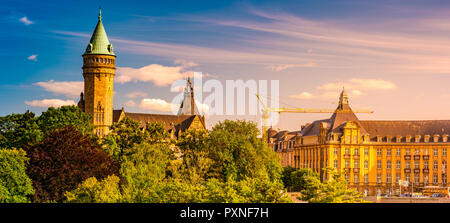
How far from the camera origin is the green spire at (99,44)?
566 ft

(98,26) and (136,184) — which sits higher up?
(98,26)

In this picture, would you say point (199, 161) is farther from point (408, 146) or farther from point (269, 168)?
point (408, 146)

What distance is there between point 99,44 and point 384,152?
70.2 meters

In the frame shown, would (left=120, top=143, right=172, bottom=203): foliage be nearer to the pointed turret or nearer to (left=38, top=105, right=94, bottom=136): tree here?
(left=38, top=105, right=94, bottom=136): tree

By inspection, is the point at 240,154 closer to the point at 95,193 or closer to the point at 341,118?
the point at 95,193

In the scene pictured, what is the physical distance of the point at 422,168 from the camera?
183125 millimetres

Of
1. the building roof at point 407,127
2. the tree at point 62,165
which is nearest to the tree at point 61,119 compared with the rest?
the tree at point 62,165

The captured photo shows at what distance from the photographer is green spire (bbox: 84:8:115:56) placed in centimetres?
17265

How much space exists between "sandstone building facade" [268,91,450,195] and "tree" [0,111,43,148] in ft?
257

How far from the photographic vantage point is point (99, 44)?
6811 inches

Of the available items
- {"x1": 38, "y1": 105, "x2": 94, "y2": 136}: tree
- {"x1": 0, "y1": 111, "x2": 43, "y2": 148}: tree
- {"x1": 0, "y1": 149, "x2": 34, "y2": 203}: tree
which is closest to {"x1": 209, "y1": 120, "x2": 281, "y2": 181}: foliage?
{"x1": 38, "y1": 105, "x2": 94, "y2": 136}: tree
